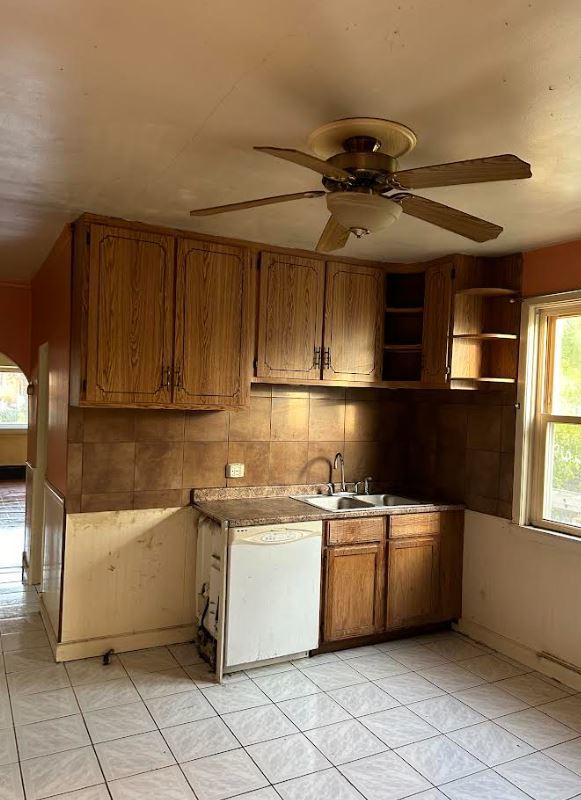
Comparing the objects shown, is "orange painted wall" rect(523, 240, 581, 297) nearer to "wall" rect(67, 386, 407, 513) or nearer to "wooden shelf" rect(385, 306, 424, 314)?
"wooden shelf" rect(385, 306, 424, 314)

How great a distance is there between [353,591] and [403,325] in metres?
1.78

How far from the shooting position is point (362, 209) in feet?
6.11

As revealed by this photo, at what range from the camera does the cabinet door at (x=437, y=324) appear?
12.1 feet

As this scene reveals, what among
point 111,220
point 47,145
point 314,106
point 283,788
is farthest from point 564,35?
point 283,788

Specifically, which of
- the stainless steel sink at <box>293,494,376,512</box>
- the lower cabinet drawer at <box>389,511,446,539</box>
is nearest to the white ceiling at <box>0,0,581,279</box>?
the lower cabinet drawer at <box>389,511,446,539</box>

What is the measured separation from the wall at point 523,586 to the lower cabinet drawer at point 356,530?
2.34 ft

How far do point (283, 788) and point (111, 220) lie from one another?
2.69 meters

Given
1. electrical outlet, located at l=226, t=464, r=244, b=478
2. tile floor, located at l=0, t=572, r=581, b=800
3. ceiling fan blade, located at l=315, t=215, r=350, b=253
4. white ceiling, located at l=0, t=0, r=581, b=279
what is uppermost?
white ceiling, located at l=0, t=0, r=581, b=279

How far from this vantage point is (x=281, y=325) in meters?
3.64

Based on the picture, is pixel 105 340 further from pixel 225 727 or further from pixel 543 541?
pixel 543 541

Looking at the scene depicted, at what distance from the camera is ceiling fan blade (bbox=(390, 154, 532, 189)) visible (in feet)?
5.24

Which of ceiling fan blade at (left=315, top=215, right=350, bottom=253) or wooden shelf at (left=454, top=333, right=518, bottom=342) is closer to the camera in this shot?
ceiling fan blade at (left=315, top=215, right=350, bottom=253)

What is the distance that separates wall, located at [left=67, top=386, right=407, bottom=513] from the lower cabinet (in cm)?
62

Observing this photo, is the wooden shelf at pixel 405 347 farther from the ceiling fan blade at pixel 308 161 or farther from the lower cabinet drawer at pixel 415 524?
the ceiling fan blade at pixel 308 161
